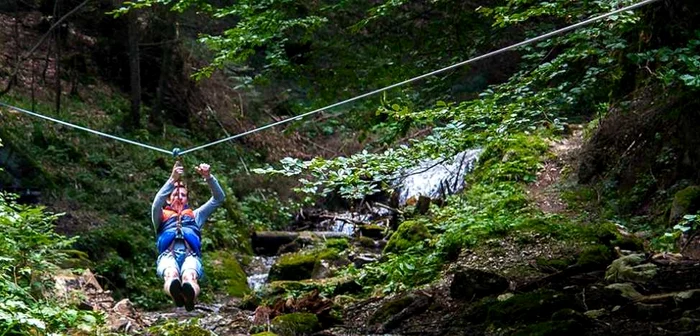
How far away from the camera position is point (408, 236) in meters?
10.2

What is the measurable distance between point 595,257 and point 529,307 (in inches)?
51.3

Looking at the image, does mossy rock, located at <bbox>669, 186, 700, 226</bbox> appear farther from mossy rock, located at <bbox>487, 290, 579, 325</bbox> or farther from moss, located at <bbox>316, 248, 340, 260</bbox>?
moss, located at <bbox>316, 248, 340, 260</bbox>

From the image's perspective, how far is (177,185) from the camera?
674cm

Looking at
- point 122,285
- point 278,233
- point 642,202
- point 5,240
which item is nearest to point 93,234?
point 122,285

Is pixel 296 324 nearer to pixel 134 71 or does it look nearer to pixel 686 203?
pixel 686 203

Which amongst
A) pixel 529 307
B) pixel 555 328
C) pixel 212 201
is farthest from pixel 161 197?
pixel 555 328

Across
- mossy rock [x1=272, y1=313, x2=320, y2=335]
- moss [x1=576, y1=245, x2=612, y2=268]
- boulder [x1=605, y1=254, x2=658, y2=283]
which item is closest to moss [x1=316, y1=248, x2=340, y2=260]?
mossy rock [x1=272, y1=313, x2=320, y2=335]

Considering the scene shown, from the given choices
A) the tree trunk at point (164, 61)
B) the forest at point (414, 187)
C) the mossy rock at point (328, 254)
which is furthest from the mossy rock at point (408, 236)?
the tree trunk at point (164, 61)

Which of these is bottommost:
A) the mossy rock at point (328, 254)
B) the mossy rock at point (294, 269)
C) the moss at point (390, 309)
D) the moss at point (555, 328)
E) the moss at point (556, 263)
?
the mossy rock at point (294, 269)

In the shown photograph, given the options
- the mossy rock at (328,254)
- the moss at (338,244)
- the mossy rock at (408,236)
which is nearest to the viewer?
the mossy rock at (408,236)

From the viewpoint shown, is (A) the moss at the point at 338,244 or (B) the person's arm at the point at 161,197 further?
(A) the moss at the point at 338,244

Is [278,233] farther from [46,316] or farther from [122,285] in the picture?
[46,316]

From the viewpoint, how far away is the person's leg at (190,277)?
622cm

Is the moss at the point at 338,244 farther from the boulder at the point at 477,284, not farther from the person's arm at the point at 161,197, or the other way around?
the person's arm at the point at 161,197
